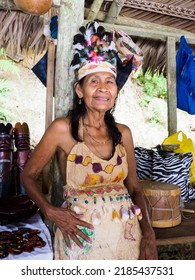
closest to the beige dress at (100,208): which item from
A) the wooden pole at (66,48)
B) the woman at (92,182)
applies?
the woman at (92,182)

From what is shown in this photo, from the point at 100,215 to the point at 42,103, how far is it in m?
7.43

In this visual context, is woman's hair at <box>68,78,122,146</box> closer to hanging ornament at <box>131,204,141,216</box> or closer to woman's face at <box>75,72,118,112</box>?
woman's face at <box>75,72,118,112</box>

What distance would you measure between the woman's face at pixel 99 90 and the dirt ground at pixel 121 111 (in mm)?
6206

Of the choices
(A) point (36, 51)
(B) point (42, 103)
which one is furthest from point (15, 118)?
(A) point (36, 51)

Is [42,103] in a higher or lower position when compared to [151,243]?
higher

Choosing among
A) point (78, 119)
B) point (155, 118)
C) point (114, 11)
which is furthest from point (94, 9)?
point (155, 118)

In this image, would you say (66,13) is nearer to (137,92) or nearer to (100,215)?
(100,215)

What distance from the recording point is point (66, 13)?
2.35 m

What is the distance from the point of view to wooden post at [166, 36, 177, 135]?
15.0ft

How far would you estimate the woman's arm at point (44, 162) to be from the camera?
70.0 inches

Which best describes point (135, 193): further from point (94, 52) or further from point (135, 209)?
point (94, 52)

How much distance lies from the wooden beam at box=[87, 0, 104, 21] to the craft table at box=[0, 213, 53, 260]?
9.59 feet

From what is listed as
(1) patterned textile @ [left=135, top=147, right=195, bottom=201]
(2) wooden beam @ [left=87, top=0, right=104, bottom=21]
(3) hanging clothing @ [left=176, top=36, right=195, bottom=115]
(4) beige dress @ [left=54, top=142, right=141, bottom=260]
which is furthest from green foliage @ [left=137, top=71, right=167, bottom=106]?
(4) beige dress @ [left=54, top=142, right=141, bottom=260]

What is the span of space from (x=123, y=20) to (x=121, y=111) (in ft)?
17.0
